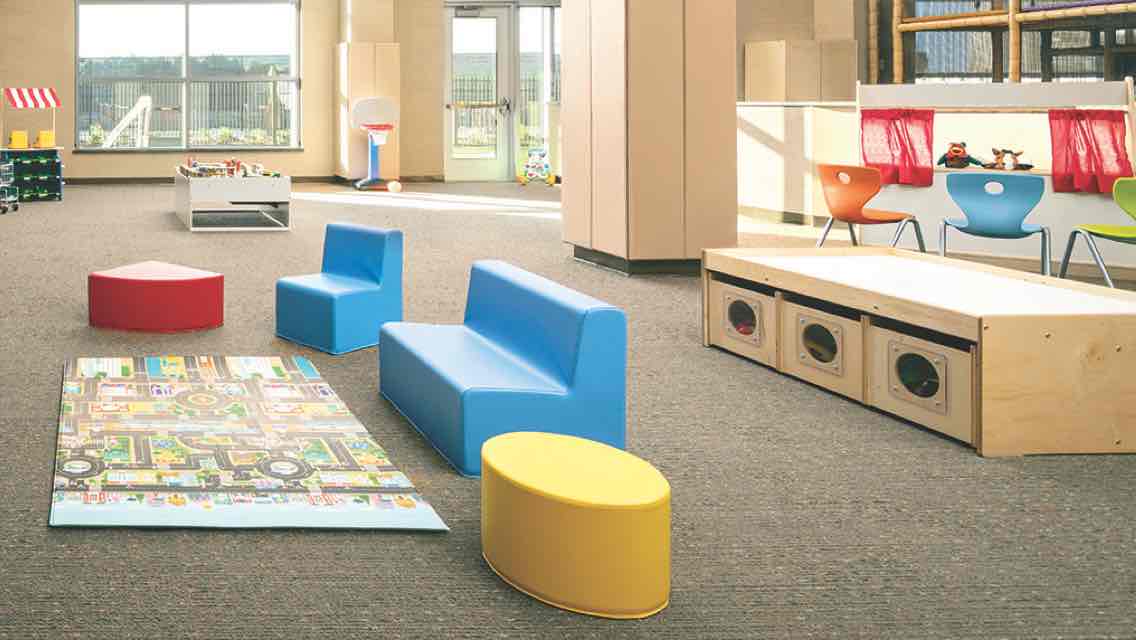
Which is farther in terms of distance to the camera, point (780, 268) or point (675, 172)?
point (675, 172)

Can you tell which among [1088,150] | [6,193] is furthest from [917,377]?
[6,193]

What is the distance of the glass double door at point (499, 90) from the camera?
72.0 ft

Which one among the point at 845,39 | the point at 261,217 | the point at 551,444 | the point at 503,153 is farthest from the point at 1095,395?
the point at 503,153

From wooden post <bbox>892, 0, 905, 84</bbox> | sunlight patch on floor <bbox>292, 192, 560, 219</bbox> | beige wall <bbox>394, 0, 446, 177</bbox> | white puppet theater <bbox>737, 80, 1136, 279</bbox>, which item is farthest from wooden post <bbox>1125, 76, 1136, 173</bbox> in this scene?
beige wall <bbox>394, 0, 446, 177</bbox>

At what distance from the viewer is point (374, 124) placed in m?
19.8

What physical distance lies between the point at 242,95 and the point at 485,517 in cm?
1880

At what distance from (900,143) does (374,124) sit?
10429mm

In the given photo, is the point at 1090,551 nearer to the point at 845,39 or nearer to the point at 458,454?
the point at 458,454

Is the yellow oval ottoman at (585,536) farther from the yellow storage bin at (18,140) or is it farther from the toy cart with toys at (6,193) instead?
the yellow storage bin at (18,140)

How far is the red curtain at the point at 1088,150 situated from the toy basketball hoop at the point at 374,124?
11.3 metres

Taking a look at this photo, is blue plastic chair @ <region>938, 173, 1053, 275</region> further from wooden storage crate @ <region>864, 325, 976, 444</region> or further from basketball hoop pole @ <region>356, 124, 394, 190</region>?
basketball hoop pole @ <region>356, 124, 394, 190</region>

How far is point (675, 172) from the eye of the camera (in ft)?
32.0

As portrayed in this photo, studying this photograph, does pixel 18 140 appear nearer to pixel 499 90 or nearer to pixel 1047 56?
pixel 499 90

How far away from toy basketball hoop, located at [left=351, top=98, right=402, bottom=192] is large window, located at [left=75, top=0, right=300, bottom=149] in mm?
2028
